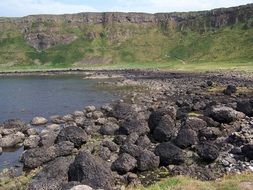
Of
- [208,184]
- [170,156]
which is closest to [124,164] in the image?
[170,156]

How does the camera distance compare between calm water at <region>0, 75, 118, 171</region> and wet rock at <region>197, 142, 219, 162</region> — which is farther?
calm water at <region>0, 75, 118, 171</region>

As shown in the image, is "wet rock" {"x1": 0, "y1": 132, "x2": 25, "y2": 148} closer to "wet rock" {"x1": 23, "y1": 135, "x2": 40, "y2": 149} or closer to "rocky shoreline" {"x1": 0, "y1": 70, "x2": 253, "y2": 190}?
"rocky shoreline" {"x1": 0, "y1": 70, "x2": 253, "y2": 190}

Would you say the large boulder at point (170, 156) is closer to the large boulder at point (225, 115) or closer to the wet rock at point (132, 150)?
the wet rock at point (132, 150)

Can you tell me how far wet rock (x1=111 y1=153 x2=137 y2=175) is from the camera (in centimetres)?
3325

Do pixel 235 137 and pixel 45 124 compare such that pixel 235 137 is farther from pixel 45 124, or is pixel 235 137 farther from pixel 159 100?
pixel 159 100

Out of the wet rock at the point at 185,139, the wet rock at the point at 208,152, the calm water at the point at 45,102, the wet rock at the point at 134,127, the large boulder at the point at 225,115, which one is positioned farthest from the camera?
the calm water at the point at 45,102

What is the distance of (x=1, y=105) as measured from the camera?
8819 centimetres

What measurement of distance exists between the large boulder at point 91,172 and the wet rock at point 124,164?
303 centimetres

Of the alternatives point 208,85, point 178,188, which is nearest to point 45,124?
point 178,188

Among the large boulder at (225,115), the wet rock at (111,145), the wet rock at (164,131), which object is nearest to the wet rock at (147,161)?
the wet rock at (111,145)

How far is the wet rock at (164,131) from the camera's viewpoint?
43.3 m

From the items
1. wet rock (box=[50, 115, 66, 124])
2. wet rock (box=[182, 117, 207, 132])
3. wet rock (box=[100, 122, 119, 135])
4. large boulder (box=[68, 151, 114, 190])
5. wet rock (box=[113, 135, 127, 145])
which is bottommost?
wet rock (box=[50, 115, 66, 124])

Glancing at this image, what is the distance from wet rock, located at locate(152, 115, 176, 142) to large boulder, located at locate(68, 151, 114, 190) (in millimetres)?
13840

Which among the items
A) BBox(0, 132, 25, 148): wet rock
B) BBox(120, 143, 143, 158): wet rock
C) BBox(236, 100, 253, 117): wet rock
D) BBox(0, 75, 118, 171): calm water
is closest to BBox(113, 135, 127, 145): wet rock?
BBox(120, 143, 143, 158): wet rock
